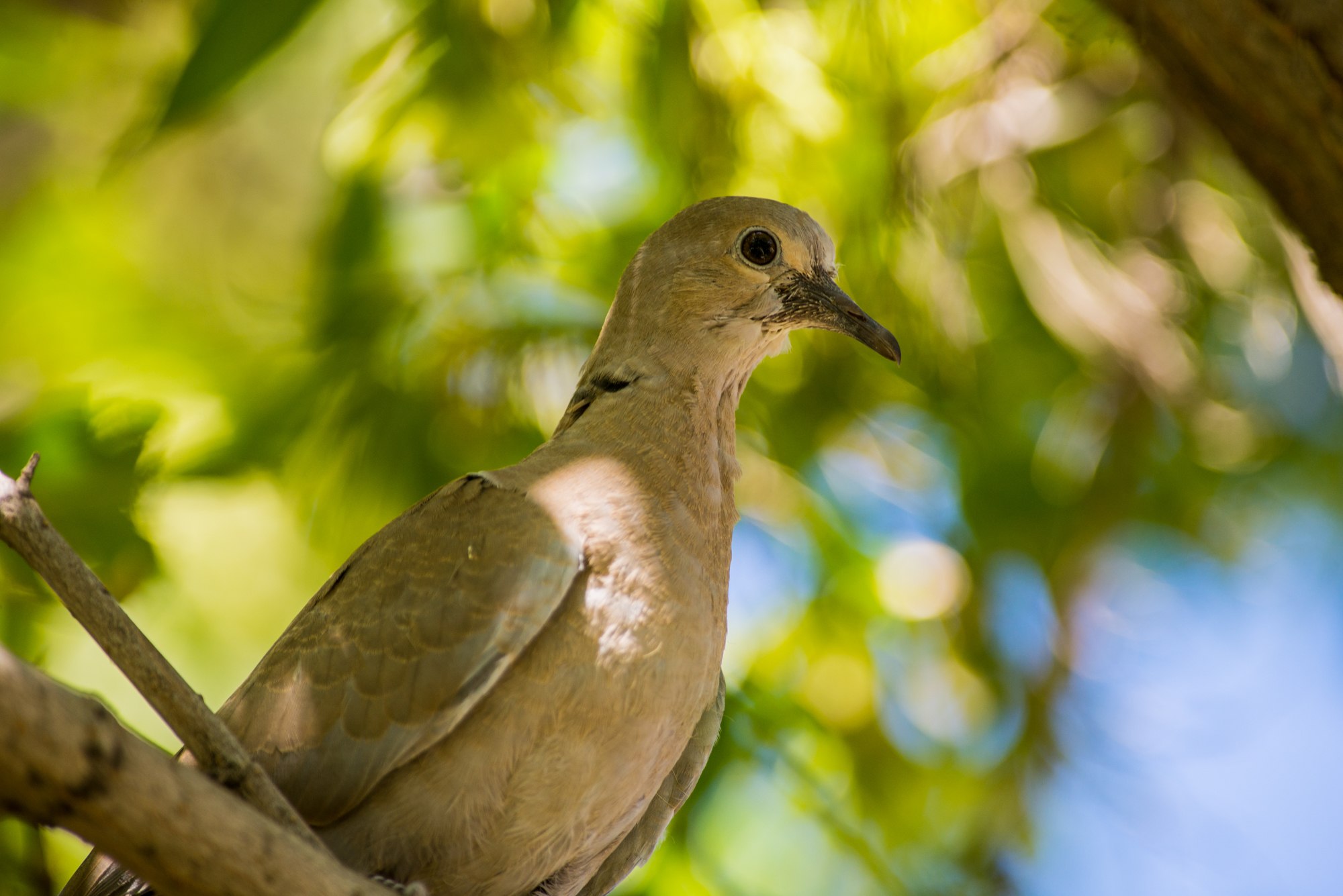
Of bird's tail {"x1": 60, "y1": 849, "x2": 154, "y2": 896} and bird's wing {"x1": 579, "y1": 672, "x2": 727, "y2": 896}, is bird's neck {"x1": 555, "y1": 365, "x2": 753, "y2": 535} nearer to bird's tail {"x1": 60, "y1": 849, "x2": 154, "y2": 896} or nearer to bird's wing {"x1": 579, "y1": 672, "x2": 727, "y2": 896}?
bird's wing {"x1": 579, "y1": 672, "x2": 727, "y2": 896}

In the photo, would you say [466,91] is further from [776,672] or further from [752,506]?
[776,672]

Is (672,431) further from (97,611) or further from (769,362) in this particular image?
(769,362)

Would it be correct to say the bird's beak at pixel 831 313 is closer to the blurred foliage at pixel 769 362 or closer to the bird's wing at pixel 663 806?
the bird's wing at pixel 663 806

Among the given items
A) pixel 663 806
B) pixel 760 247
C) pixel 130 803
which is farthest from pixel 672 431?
pixel 130 803

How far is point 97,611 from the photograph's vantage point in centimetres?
153

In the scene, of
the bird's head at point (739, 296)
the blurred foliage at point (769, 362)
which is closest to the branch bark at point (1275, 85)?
the blurred foliage at point (769, 362)

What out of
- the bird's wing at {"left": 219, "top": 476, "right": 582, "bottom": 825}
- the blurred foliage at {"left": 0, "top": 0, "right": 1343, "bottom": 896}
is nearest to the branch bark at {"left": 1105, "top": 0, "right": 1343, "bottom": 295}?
the blurred foliage at {"left": 0, "top": 0, "right": 1343, "bottom": 896}

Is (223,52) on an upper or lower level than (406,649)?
upper

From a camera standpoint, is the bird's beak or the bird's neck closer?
the bird's neck

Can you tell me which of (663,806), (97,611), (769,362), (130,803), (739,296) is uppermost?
(97,611)

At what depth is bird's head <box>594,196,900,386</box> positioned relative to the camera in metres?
2.60

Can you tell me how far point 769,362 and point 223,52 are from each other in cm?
198

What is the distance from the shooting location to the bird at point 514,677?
6.73 ft

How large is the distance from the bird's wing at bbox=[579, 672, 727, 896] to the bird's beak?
754 millimetres
